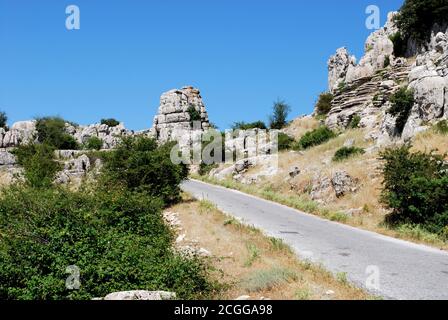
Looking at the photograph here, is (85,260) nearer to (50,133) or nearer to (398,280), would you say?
(398,280)

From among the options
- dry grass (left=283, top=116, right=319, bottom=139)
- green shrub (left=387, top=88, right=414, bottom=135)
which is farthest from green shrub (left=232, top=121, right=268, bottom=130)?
green shrub (left=387, top=88, right=414, bottom=135)

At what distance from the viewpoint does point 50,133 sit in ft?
248

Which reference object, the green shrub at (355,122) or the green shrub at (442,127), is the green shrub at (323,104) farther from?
the green shrub at (442,127)

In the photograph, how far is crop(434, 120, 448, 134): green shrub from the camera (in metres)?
21.1

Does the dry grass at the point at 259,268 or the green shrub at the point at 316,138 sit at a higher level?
the green shrub at the point at 316,138

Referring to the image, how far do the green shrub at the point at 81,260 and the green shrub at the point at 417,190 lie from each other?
27.5 feet

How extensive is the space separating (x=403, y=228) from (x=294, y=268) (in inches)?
265

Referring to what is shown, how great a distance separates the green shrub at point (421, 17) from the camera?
4730cm

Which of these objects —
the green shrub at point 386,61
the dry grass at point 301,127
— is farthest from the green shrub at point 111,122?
the green shrub at point 386,61

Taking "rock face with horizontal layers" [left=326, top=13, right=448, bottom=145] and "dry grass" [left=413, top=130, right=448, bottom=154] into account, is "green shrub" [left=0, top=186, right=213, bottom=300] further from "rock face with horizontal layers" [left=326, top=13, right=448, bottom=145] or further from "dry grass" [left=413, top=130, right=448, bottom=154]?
"rock face with horizontal layers" [left=326, top=13, right=448, bottom=145]

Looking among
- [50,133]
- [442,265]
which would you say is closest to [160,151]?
[442,265]

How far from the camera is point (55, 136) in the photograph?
7419cm

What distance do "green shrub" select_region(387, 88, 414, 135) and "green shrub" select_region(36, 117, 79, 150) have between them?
60.8 meters

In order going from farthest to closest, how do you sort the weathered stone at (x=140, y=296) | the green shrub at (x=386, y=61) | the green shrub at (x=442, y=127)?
the green shrub at (x=386, y=61) < the green shrub at (x=442, y=127) < the weathered stone at (x=140, y=296)
